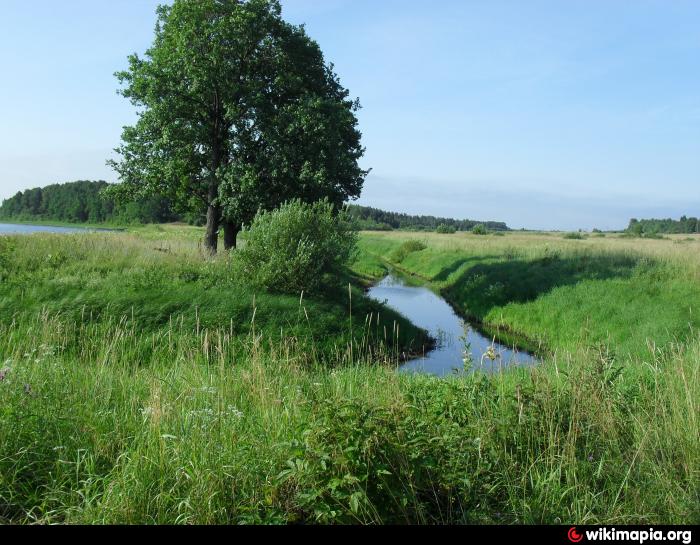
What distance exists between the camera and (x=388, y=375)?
6027mm

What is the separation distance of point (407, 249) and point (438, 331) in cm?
3260

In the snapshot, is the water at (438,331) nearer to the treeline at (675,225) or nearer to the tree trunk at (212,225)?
the tree trunk at (212,225)

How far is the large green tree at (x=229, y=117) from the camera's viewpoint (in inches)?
861

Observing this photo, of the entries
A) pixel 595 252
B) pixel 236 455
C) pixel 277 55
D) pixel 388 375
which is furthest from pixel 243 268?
pixel 595 252

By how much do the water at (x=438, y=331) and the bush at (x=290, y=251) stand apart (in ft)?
10.1

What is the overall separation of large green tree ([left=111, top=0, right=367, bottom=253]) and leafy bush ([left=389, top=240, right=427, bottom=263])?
1061 inches

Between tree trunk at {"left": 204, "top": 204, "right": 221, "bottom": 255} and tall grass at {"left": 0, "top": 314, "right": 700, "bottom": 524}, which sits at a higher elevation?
tree trunk at {"left": 204, "top": 204, "right": 221, "bottom": 255}

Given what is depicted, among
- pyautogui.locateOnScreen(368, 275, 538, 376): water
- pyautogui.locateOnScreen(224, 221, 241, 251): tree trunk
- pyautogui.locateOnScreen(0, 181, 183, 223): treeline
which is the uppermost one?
pyautogui.locateOnScreen(0, 181, 183, 223): treeline

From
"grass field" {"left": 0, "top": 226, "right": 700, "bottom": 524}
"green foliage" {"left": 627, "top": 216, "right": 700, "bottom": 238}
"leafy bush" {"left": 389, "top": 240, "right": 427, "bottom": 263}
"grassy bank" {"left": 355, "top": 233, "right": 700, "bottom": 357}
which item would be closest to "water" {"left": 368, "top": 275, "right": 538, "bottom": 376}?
"grass field" {"left": 0, "top": 226, "right": 700, "bottom": 524}

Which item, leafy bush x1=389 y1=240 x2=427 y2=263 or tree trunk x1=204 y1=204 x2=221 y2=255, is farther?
leafy bush x1=389 y1=240 x2=427 y2=263

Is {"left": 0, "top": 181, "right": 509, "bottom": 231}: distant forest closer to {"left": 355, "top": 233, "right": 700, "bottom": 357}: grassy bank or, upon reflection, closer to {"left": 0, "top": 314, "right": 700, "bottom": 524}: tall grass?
{"left": 355, "top": 233, "right": 700, "bottom": 357}: grassy bank

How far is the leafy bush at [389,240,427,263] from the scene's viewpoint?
50.6 meters
